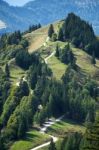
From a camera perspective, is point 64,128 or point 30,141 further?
point 64,128

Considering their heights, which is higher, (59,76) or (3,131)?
(59,76)

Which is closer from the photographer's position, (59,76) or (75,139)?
(75,139)

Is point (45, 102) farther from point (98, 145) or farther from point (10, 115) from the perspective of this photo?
point (98, 145)

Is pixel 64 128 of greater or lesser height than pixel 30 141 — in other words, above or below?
above

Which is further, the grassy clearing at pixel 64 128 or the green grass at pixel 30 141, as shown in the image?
the grassy clearing at pixel 64 128

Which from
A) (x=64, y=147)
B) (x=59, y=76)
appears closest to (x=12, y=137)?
(x=64, y=147)

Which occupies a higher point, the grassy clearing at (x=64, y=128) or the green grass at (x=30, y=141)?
the grassy clearing at (x=64, y=128)
